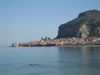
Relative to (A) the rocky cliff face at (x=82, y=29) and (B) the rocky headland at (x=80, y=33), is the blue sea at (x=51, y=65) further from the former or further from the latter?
(A) the rocky cliff face at (x=82, y=29)

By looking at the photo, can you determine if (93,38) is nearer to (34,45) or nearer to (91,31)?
(91,31)

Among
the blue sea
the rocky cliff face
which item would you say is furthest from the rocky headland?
the blue sea

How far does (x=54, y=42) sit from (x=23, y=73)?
5520 inches

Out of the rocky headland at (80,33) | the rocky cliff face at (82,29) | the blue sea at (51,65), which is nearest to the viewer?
the blue sea at (51,65)

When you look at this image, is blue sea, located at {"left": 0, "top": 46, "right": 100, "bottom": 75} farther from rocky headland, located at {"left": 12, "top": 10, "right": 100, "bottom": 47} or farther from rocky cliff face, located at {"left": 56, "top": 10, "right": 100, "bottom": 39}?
rocky cliff face, located at {"left": 56, "top": 10, "right": 100, "bottom": 39}

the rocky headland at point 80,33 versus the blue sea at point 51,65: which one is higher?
the rocky headland at point 80,33

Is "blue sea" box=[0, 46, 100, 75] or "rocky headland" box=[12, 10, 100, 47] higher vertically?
"rocky headland" box=[12, 10, 100, 47]

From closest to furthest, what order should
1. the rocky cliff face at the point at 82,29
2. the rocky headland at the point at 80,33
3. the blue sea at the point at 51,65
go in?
1. the blue sea at the point at 51,65
2. the rocky headland at the point at 80,33
3. the rocky cliff face at the point at 82,29

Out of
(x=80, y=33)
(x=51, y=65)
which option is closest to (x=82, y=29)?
(x=80, y=33)

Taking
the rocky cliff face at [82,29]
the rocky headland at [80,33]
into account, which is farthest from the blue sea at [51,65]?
the rocky cliff face at [82,29]

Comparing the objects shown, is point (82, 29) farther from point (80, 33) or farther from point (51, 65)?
point (51, 65)

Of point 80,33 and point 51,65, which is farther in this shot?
point 80,33

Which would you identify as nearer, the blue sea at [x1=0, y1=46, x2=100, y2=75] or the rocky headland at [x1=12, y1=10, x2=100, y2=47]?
the blue sea at [x1=0, y1=46, x2=100, y2=75]

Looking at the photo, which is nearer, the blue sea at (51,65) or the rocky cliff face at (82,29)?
the blue sea at (51,65)
